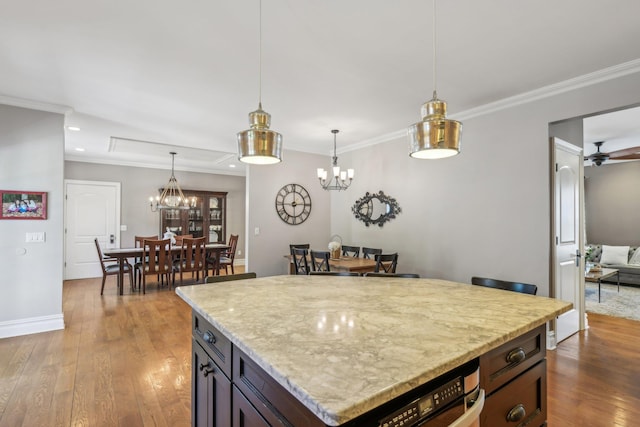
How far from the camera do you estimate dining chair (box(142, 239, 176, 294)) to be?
541 centimetres

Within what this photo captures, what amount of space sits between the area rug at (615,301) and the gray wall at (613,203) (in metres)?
1.39

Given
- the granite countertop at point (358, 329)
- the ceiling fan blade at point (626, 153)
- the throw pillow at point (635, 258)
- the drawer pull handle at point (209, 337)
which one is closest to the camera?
the granite countertop at point (358, 329)

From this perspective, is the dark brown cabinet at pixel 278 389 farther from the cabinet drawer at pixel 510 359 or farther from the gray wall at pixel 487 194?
the gray wall at pixel 487 194

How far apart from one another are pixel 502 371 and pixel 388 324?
49 cm

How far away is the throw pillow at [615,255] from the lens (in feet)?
20.5

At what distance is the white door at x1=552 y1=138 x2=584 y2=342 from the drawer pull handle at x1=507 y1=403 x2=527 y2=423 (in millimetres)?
2283

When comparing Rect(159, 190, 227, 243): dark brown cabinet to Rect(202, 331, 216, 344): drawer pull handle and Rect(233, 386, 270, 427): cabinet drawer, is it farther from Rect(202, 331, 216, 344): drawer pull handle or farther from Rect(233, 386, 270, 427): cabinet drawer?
Rect(233, 386, 270, 427): cabinet drawer

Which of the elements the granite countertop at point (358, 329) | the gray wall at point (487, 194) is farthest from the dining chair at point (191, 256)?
the granite countertop at point (358, 329)

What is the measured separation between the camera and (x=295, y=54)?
8.27 feet

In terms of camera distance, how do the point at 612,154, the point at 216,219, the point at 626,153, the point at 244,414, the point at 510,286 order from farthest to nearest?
the point at 216,219 < the point at 612,154 < the point at 626,153 < the point at 510,286 < the point at 244,414

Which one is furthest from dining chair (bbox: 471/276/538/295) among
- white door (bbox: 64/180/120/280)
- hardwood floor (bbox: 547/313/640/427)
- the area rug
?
white door (bbox: 64/180/120/280)

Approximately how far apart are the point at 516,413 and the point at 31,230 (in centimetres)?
469

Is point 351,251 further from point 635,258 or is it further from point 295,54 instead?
point 635,258

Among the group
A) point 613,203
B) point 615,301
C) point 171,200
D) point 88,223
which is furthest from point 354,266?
point 613,203
